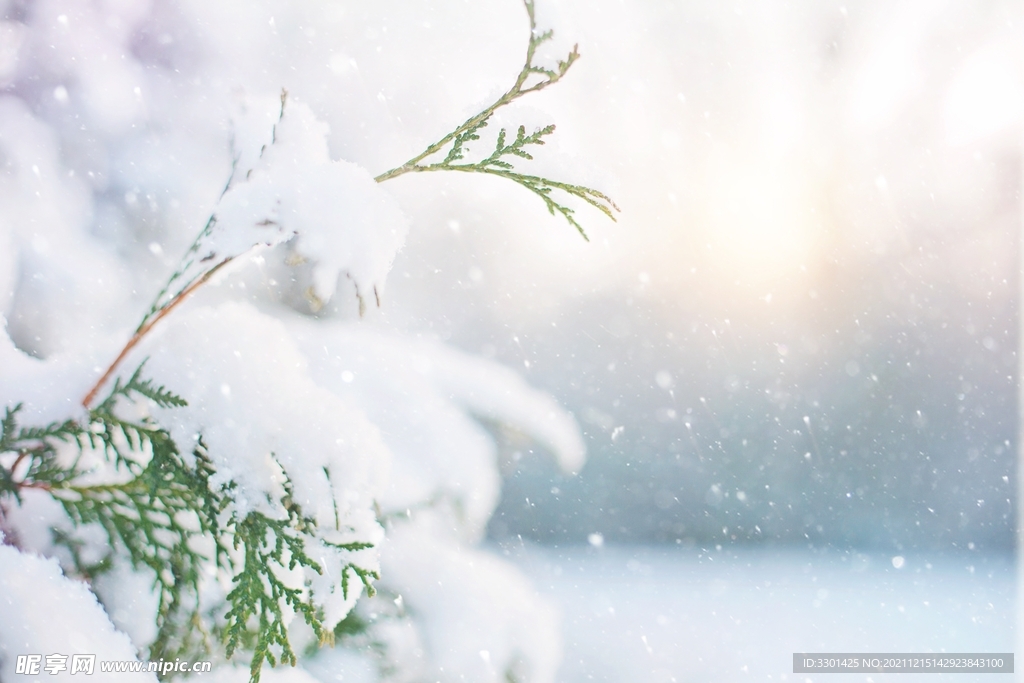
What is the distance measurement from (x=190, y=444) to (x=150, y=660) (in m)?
0.34

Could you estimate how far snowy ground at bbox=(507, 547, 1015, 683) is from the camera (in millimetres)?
2477

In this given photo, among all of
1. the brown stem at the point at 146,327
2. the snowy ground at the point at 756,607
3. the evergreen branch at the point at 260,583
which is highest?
the snowy ground at the point at 756,607

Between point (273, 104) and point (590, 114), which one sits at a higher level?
point (590, 114)

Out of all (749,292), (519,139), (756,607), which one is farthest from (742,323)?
(519,139)

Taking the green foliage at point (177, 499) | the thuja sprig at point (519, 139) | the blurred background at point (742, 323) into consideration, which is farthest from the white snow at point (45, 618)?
the blurred background at point (742, 323)

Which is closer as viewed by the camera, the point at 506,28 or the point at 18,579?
the point at 18,579

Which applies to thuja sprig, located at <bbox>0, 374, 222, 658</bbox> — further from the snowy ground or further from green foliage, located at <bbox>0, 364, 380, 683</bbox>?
the snowy ground

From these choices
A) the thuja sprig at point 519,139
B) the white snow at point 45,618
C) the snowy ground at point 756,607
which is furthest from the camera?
the snowy ground at point 756,607

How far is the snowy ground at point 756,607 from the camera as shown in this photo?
97.5 inches

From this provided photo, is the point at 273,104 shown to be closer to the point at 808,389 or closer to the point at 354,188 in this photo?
the point at 354,188

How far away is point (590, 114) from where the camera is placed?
2.60 m

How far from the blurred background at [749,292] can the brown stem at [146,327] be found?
2.01m

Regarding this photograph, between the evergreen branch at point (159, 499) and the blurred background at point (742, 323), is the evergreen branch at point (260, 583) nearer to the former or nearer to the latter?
the evergreen branch at point (159, 499)

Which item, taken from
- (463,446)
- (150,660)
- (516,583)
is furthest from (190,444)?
(516,583)
